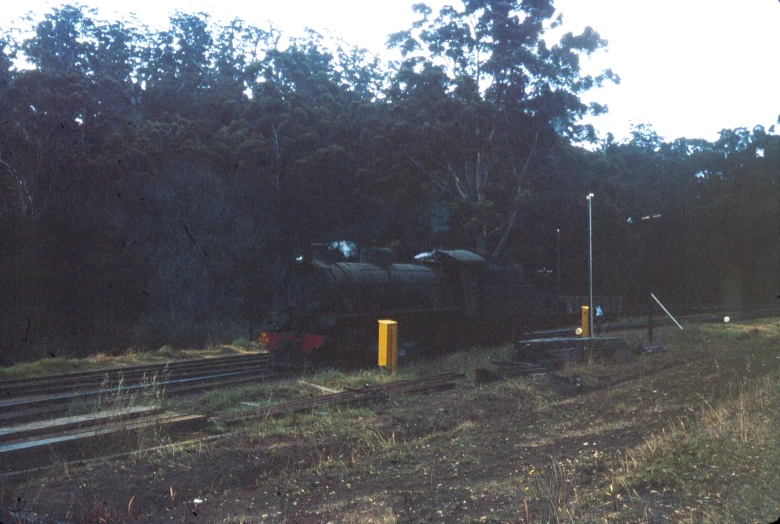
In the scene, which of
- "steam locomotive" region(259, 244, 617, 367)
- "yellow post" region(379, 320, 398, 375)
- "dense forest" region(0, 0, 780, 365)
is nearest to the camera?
"yellow post" region(379, 320, 398, 375)

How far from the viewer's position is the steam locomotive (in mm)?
16969

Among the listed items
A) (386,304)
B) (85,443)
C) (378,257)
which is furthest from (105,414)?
(378,257)

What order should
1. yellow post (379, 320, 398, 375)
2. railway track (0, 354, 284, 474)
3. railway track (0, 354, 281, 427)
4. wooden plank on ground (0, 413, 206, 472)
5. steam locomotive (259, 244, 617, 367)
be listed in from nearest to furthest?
wooden plank on ground (0, 413, 206, 472), railway track (0, 354, 284, 474), railway track (0, 354, 281, 427), yellow post (379, 320, 398, 375), steam locomotive (259, 244, 617, 367)

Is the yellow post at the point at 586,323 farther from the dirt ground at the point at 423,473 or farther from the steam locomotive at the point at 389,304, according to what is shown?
the dirt ground at the point at 423,473

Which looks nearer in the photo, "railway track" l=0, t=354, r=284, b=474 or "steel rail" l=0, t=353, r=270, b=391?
"railway track" l=0, t=354, r=284, b=474

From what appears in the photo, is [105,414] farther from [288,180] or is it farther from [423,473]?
[288,180]

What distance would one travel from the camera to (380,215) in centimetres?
3453

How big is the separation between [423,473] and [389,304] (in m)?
11.8

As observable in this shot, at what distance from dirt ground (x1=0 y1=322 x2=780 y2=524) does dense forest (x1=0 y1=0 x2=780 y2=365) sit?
43.8 ft

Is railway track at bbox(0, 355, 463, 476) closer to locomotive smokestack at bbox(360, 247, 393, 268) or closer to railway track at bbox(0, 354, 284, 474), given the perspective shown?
railway track at bbox(0, 354, 284, 474)

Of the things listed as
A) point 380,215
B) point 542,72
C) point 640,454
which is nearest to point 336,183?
point 380,215

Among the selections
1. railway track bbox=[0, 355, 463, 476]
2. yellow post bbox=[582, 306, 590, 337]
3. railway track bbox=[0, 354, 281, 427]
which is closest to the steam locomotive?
railway track bbox=[0, 354, 281, 427]

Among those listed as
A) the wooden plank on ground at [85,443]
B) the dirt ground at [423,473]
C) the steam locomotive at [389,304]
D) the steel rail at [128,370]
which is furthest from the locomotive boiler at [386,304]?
the wooden plank on ground at [85,443]

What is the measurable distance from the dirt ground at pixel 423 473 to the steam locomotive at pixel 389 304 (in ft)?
20.2
